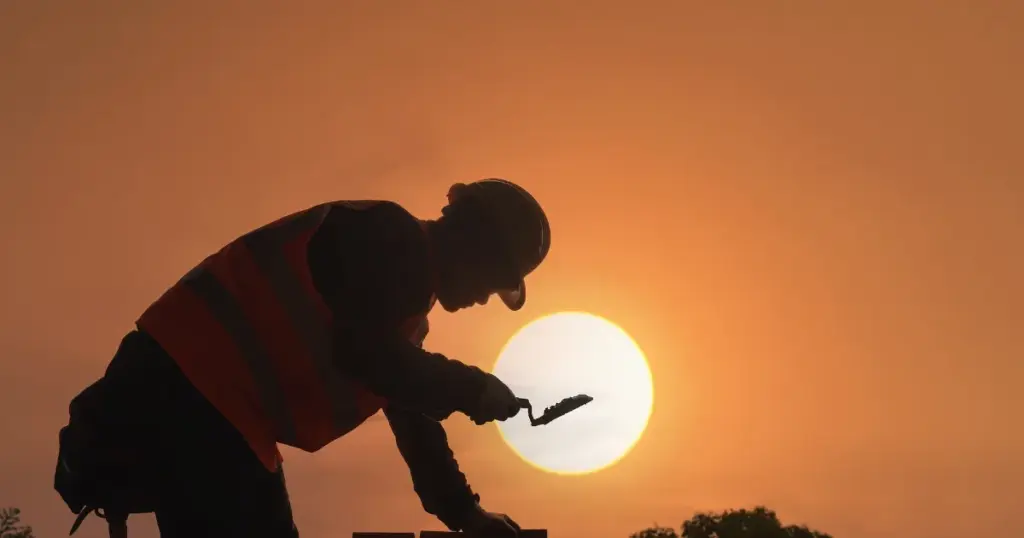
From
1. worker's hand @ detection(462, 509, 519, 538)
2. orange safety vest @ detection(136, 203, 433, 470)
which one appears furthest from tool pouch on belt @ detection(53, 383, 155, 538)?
worker's hand @ detection(462, 509, 519, 538)

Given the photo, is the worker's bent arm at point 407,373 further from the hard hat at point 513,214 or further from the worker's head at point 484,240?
the hard hat at point 513,214

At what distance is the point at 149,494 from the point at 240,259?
1.04 meters

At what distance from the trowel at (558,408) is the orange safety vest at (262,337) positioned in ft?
2.53

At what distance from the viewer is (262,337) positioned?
3873 mm

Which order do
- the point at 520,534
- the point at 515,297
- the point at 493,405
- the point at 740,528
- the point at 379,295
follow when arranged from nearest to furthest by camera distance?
the point at 520,534
the point at 379,295
the point at 493,405
the point at 515,297
the point at 740,528

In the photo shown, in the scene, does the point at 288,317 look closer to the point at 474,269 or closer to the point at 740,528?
the point at 474,269

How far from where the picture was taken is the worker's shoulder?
3945 mm

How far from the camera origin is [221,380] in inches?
151

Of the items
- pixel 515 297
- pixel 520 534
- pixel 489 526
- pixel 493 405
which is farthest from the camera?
pixel 515 297

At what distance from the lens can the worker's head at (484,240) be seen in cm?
431

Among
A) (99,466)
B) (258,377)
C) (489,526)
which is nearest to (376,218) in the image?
(258,377)

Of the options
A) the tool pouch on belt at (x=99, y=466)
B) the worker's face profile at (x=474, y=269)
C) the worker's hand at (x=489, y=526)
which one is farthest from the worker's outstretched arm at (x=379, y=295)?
the tool pouch on belt at (x=99, y=466)

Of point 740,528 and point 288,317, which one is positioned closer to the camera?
point 288,317

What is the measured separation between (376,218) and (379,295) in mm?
328
